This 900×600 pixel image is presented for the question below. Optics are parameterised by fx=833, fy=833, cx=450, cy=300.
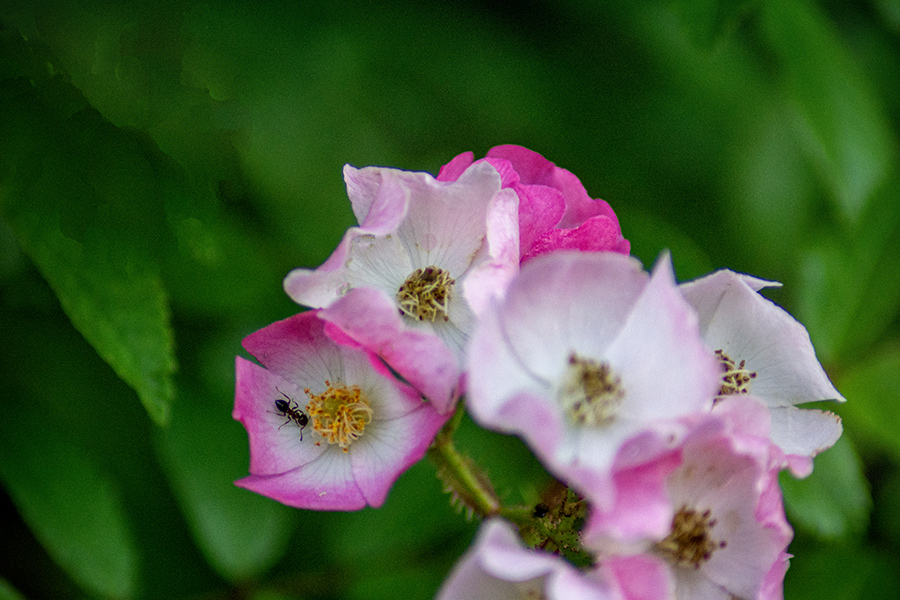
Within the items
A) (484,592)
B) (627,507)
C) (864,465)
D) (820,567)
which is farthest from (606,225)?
(864,465)

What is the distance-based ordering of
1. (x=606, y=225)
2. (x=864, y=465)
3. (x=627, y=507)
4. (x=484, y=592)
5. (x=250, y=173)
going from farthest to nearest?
(x=864, y=465) < (x=250, y=173) < (x=606, y=225) < (x=484, y=592) < (x=627, y=507)

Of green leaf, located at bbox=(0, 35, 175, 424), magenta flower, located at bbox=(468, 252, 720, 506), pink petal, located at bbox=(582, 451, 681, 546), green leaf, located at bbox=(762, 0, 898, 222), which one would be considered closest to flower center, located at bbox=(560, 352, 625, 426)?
magenta flower, located at bbox=(468, 252, 720, 506)

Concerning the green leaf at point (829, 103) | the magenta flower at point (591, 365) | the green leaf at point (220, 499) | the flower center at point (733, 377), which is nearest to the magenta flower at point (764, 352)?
the flower center at point (733, 377)

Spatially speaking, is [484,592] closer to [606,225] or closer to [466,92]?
[606,225]

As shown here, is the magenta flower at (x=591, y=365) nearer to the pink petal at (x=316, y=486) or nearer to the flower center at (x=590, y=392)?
the flower center at (x=590, y=392)

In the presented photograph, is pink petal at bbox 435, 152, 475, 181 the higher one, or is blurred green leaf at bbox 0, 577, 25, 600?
pink petal at bbox 435, 152, 475, 181

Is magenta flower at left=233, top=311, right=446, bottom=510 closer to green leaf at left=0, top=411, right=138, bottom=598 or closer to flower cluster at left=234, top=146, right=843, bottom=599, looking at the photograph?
flower cluster at left=234, top=146, right=843, bottom=599
